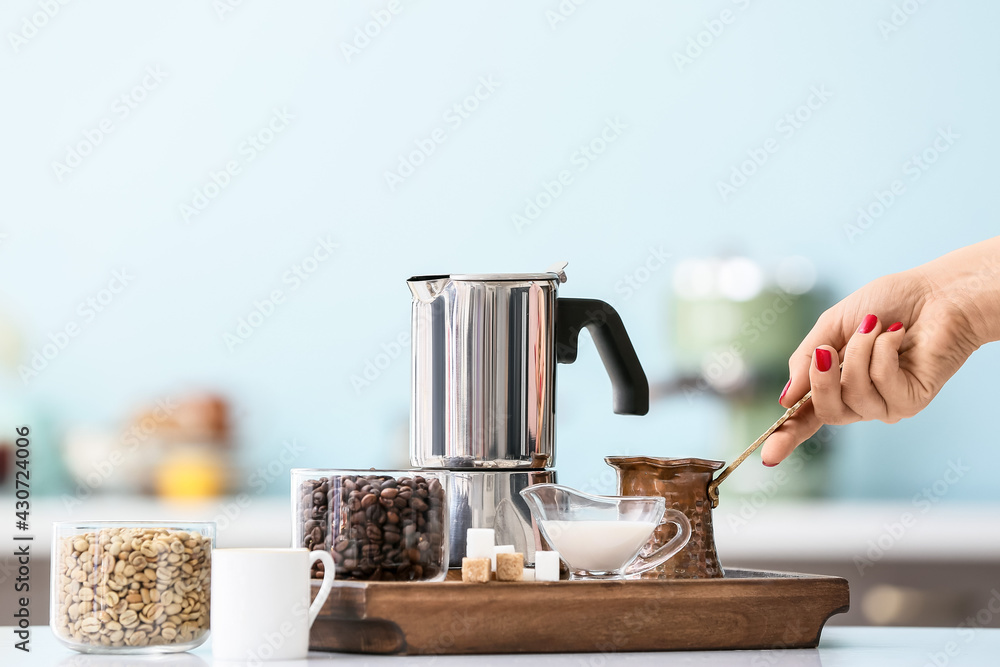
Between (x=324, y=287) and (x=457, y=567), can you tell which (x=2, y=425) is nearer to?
(x=324, y=287)

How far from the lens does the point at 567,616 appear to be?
2.50 feet

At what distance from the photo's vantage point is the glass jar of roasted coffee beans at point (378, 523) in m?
0.80

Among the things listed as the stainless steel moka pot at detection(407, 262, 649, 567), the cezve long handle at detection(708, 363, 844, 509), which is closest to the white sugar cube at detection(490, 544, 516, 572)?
the stainless steel moka pot at detection(407, 262, 649, 567)

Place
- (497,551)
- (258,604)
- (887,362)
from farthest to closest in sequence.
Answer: (887,362) → (497,551) → (258,604)

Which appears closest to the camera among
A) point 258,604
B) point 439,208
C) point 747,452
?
point 258,604

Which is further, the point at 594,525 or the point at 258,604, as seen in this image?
the point at 594,525

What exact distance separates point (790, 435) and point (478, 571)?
17.4 inches

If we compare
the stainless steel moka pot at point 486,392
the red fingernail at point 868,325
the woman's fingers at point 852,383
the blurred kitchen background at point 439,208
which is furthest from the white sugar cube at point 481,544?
the blurred kitchen background at point 439,208

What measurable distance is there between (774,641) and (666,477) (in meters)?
0.17

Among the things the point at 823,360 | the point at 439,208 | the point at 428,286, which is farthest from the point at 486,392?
the point at 439,208

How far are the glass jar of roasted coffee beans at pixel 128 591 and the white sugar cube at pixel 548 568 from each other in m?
0.25

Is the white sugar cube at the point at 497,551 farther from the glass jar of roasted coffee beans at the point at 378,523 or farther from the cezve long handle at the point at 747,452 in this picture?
the cezve long handle at the point at 747,452

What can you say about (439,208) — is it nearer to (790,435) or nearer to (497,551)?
(790,435)

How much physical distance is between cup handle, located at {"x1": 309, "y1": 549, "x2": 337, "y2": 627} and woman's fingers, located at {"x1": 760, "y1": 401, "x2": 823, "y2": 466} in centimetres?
48
